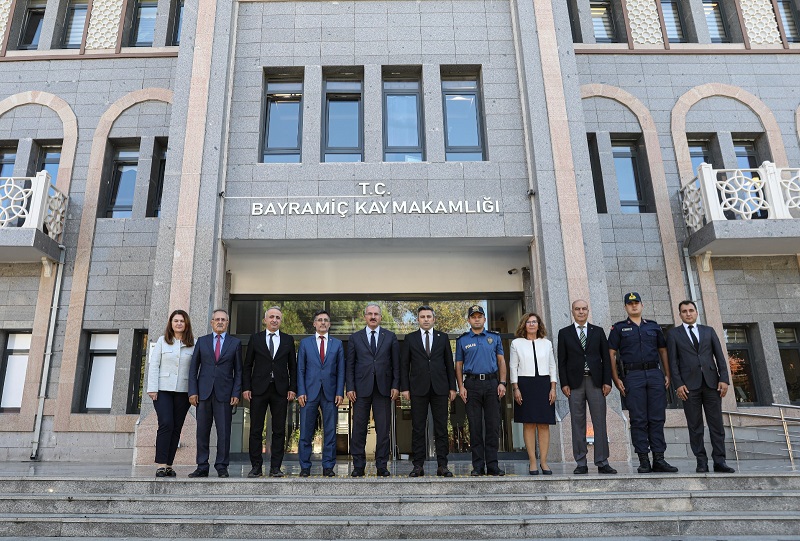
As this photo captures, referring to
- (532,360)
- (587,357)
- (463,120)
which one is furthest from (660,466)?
(463,120)

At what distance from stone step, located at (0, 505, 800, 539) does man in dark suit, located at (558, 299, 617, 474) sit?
1.68m

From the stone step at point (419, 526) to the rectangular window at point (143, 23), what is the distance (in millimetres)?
11457

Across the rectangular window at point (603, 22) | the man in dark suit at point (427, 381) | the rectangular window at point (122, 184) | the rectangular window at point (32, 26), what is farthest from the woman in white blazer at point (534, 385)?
the rectangular window at point (32, 26)

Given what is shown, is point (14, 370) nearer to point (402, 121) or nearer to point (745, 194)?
point (402, 121)

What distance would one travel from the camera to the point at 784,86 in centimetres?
1282

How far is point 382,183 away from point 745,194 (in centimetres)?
732

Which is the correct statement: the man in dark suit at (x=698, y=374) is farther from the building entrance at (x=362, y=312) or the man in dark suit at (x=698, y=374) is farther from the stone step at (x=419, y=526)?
the building entrance at (x=362, y=312)

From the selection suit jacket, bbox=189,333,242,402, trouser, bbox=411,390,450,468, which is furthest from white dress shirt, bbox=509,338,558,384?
suit jacket, bbox=189,333,242,402

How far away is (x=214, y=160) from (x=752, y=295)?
10.7 meters

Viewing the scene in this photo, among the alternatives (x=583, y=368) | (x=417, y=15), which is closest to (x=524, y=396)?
(x=583, y=368)

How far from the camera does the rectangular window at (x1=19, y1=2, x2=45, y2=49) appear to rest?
44.9 ft

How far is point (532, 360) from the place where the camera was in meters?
6.91

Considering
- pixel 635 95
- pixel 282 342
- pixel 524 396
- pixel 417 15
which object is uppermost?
pixel 417 15

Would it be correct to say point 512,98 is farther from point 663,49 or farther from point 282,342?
point 282,342
